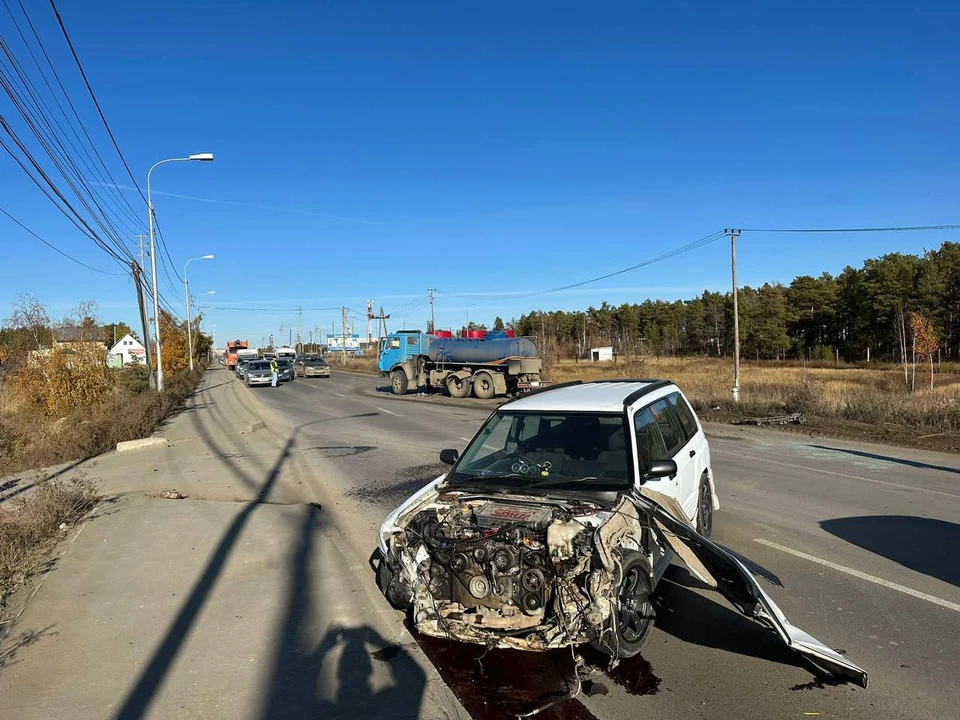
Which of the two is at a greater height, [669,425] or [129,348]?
[129,348]

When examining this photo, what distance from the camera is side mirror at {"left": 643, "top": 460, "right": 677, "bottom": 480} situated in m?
4.54

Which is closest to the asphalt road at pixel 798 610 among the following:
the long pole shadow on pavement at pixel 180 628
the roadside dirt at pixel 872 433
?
the long pole shadow on pavement at pixel 180 628

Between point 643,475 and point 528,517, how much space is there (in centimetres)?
104

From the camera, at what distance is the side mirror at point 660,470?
454cm

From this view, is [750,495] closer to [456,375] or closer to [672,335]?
[456,375]

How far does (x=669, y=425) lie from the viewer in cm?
606

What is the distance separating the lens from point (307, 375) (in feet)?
175

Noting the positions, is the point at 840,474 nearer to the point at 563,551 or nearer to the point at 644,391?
the point at 644,391

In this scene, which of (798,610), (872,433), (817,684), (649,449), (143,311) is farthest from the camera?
(143,311)

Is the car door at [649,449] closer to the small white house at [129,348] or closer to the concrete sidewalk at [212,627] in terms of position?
the concrete sidewalk at [212,627]

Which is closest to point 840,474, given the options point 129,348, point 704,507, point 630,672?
point 704,507

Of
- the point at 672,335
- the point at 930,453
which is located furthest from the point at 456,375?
the point at 672,335

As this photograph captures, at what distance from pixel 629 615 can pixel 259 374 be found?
133ft

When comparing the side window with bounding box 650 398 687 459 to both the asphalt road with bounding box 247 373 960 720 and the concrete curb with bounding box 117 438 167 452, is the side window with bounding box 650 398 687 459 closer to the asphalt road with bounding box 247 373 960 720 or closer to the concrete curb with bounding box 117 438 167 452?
the asphalt road with bounding box 247 373 960 720
